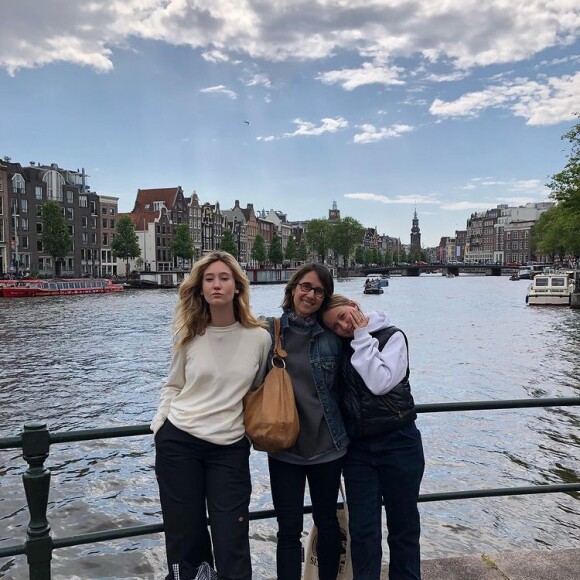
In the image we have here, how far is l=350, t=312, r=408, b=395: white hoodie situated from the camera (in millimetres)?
3047

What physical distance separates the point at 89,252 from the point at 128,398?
266 feet

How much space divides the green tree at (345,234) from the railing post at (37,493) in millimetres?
156173

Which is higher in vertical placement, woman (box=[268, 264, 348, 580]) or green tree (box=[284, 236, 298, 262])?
green tree (box=[284, 236, 298, 262])

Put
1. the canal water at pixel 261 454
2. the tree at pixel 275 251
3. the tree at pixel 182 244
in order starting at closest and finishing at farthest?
the canal water at pixel 261 454 < the tree at pixel 182 244 < the tree at pixel 275 251

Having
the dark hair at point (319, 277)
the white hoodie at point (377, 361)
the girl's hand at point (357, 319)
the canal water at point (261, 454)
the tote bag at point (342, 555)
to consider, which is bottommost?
the canal water at point (261, 454)

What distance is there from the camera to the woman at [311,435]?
3.13 meters

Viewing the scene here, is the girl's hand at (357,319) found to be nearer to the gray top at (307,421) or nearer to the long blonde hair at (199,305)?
the gray top at (307,421)

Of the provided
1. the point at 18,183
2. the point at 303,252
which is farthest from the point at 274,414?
the point at 303,252

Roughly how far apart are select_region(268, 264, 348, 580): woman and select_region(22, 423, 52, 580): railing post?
1.14 meters

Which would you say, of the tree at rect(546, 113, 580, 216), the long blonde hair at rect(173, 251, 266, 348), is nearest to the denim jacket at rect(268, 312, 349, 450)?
the long blonde hair at rect(173, 251, 266, 348)

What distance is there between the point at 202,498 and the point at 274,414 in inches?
23.6

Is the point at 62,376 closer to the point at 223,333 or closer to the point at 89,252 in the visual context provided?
the point at 223,333

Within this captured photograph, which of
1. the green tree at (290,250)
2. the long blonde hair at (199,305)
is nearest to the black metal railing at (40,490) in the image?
the long blonde hair at (199,305)

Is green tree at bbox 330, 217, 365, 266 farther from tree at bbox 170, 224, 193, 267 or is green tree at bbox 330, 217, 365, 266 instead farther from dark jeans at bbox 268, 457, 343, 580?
dark jeans at bbox 268, 457, 343, 580
